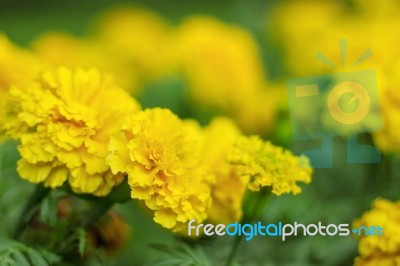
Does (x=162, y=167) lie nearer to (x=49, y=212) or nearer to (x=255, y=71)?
(x=49, y=212)

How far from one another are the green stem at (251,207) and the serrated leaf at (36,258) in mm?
194

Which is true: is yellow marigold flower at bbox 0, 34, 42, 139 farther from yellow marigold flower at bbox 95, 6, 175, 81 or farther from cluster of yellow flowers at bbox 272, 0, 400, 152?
yellow marigold flower at bbox 95, 6, 175, 81

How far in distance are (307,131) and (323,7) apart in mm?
955

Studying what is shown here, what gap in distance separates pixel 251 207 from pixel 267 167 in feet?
0.17

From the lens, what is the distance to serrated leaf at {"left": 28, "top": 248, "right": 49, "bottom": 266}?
0.74m

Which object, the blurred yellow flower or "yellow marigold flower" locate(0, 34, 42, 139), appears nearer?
"yellow marigold flower" locate(0, 34, 42, 139)

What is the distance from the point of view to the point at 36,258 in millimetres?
746

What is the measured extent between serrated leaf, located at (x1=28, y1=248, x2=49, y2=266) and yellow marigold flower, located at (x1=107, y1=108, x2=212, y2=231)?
11 cm

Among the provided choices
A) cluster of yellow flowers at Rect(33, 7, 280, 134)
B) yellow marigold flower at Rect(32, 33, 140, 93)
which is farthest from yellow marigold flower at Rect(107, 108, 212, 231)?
yellow marigold flower at Rect(32, 33, 140, 93)

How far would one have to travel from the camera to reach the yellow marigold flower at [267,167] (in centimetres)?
77

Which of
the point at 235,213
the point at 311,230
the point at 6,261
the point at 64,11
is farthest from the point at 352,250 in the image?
the point at 64,11

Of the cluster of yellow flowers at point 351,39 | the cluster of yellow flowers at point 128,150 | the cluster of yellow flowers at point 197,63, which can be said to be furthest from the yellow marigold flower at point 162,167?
the cluster of yellow flowers at point 197,63

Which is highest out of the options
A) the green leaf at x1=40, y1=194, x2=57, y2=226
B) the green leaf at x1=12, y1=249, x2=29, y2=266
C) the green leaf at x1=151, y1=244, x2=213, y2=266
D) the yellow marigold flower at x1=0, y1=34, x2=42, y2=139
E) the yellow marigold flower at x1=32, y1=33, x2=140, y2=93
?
the yellow marigold flower at x1=32, y1=33, x2=140, y2=93

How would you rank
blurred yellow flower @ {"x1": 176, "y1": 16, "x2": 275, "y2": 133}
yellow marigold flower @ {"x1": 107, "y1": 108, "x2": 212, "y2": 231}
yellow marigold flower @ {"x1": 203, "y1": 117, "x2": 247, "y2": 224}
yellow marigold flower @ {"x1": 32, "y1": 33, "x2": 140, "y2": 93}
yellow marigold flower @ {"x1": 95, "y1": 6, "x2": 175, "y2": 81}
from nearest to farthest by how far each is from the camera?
yellow marigold flower @ {"x1": 107, "y1": 108, "x2": 212, "y2": 231}, yellow marigold flower @ {"x1": 203, "y1": 117, "x2": 247, "y2": 224}, blurred yellow flower @ {"x1": 176, "y1": 16, "x2": 275, "y2": 133}, yellow marigold flower @ {"x1": 32, "y1": 33, "x2": 140, "y2": 93}, yellow marigold flower @ {"x1": 95, "y1": 6, "x2": 175, "y2": 81}
